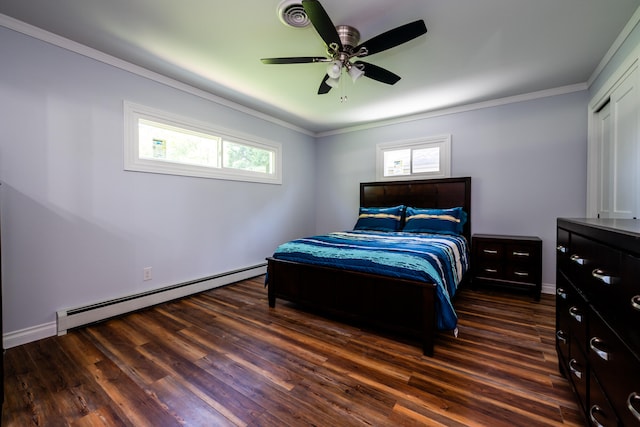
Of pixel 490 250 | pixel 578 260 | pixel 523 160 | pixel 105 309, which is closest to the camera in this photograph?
pixel 578 260

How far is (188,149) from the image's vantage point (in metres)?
3.32

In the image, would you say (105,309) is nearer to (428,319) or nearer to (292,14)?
(428,319)

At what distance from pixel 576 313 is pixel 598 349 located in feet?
1.06

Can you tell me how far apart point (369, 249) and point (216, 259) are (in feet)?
7.22

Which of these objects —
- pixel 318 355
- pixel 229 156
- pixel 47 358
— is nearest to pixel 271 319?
pixel 318 355

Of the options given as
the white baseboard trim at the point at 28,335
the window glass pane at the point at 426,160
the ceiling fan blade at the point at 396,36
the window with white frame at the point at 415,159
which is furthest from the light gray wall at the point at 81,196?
the window glass pane at the point at 426,160

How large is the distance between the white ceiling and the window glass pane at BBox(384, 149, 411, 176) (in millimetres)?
1072

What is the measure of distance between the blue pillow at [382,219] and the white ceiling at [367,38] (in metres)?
1.60

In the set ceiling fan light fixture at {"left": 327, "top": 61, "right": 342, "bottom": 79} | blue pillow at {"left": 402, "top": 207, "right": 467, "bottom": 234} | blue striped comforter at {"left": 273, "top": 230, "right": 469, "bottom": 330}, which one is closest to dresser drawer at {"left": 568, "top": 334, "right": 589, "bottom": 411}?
blue striped comforter at {"left": 273, "top": 230, "right": 469, "bottom": 330}

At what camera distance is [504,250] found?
3.23m

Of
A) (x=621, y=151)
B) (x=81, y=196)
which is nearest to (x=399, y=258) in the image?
(x=621, y=151)

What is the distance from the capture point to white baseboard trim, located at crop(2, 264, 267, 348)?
84.1 inches

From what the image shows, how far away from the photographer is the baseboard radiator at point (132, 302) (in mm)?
2328

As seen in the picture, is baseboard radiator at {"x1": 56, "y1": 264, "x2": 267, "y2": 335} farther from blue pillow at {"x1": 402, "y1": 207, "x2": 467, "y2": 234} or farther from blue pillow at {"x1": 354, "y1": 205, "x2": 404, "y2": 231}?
blue pillow at {"x1": 402, "y1": 207, "x2": 467, "y2": 234}
